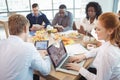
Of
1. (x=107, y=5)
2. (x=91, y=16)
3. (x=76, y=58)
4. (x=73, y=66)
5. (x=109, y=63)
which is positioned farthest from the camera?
(x=107, y=5)

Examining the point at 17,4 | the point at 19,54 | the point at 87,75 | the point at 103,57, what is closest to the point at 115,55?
the point at 103,57

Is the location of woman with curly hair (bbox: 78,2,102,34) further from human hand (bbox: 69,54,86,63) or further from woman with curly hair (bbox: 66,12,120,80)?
woman with curly hair (bbox: 66,12,120,80)

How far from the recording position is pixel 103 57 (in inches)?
46.4

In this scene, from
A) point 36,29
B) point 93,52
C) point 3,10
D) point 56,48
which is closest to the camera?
point 56,48

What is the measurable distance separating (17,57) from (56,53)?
401 mm

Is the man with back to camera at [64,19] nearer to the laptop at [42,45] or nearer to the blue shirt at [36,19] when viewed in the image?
the blue shirt at [36,19]

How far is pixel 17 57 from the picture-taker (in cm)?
117

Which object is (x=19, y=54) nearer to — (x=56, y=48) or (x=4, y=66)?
(x=4, y=66)

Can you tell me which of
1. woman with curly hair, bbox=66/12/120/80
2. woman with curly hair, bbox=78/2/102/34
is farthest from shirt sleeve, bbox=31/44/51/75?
woman with curly hair, bbox=78/2/102/34

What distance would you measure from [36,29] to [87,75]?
1.59 metres

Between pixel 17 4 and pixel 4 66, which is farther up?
pixel 17 4

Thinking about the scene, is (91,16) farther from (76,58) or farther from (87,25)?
(76,58)

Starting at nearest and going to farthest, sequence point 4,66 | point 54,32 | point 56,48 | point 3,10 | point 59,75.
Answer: point 4,66 < point 59,75 < point 56,48 < point 54,32 < point 3,10

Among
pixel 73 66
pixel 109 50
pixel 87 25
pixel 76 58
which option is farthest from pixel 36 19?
pixel 109 50
